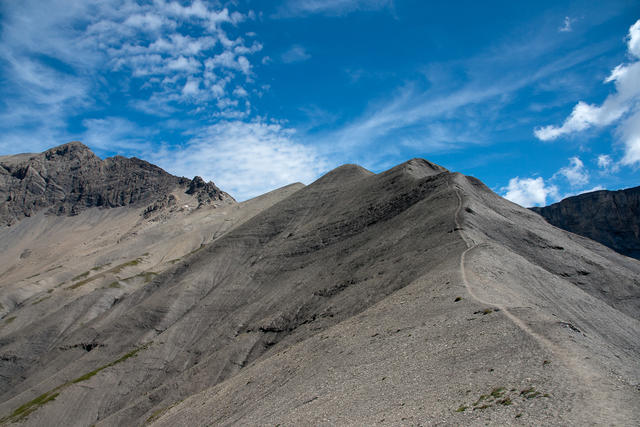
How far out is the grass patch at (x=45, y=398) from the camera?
214ft

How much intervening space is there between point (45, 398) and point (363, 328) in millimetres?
61946

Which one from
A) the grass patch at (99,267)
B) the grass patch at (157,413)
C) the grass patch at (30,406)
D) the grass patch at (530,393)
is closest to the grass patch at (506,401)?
the grass patch at (530,393)

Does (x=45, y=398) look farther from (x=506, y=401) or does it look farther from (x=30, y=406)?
(x=506, y=401)

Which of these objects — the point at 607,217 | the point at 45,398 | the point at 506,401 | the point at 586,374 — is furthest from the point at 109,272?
the point at 607,217

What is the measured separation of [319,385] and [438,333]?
8.33 meters

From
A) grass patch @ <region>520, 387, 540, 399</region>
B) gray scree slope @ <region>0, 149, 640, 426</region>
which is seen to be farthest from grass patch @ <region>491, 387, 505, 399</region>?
grass patch @ <region>520, 387, 540, 399</region>

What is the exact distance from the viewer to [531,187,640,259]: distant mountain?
6083 inches

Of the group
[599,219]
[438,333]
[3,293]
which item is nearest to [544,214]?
[599,219]

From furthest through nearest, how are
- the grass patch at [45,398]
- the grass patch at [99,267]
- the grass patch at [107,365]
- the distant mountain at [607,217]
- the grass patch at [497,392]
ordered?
the grass patch at [99,267] → the distant mountain at [607,217] → the grass patch at [107,365] → the grass patch at [45,398] → the grass patch at [497,392]

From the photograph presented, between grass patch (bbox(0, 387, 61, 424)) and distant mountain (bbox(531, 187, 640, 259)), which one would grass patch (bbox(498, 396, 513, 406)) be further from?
distant mountain (bbox(531, 187, 640, 259))

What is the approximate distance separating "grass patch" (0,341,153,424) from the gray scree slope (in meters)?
0.51

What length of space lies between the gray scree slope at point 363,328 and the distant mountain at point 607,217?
107085 mm

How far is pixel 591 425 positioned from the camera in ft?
45.6

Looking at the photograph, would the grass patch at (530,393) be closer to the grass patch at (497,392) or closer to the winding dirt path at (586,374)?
the grass patch at (497,392)
